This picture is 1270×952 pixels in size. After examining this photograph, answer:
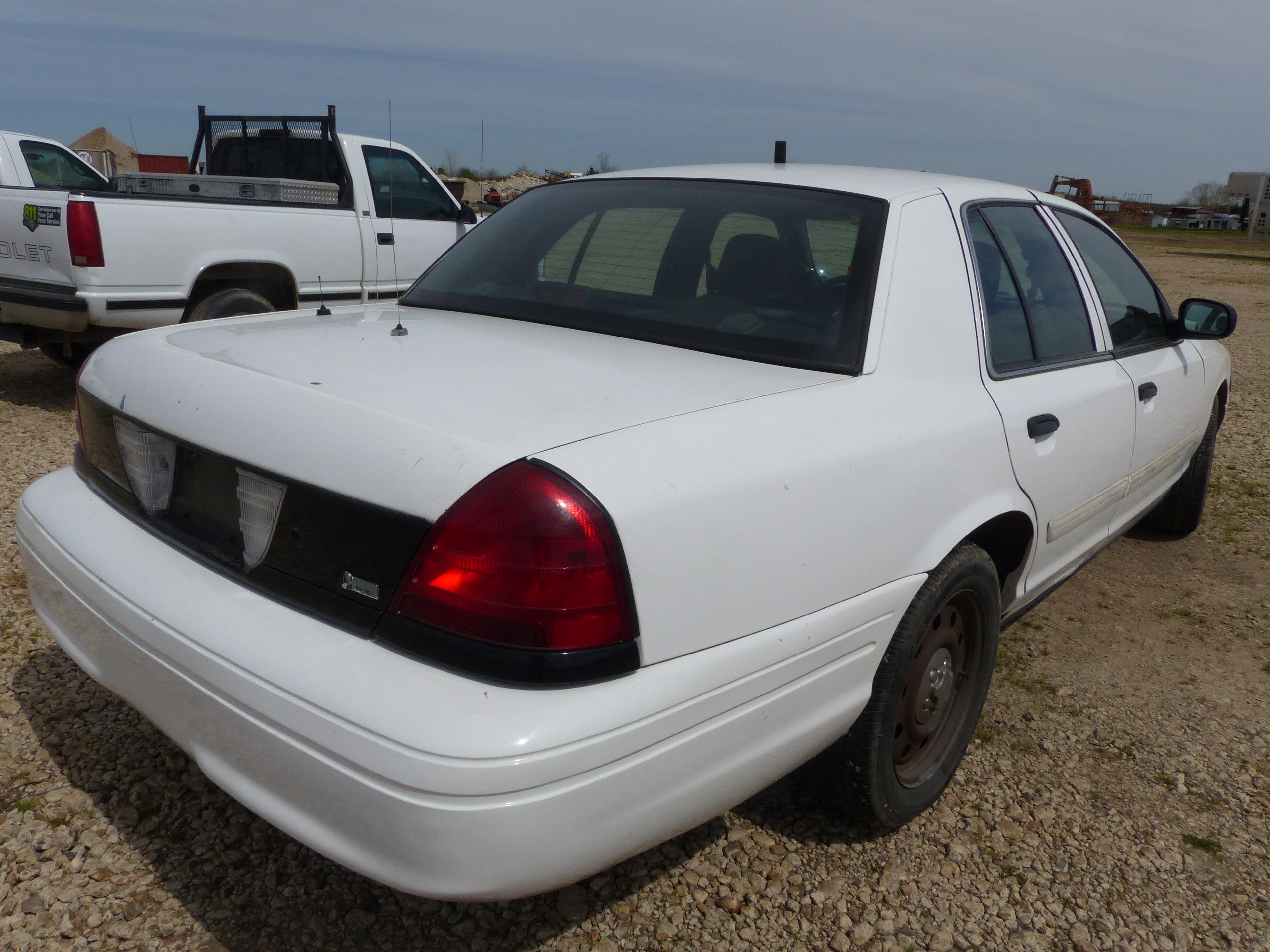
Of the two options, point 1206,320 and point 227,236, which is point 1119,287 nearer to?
point 1206,320

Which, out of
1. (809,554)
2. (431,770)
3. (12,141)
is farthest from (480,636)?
(12,141)

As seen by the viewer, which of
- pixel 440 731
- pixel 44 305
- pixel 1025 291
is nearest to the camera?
pixel 440 731

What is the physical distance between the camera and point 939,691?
2.54 meters

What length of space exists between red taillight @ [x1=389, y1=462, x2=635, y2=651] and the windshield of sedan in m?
0.85

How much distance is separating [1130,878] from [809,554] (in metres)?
1.29

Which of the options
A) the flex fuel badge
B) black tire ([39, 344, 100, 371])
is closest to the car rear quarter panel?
the flex fuel badge

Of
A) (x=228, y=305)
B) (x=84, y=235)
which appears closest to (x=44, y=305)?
(x=84, y=235)

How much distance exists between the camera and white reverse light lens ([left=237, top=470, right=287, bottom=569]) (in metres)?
1.81

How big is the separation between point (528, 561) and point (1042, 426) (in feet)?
5.42

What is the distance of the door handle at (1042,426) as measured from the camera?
258 cm

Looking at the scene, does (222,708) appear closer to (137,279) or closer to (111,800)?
(111,800)

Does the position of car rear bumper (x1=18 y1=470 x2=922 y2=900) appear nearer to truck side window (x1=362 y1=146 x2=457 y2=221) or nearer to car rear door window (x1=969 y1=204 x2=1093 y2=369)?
car rear door window (x1=969 y1=204 x2=1093 y2=369)

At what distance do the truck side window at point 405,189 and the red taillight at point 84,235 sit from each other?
6.90 feet

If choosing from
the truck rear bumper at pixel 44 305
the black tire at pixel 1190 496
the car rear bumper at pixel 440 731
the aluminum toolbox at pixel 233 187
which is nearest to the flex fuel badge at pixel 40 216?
the truck rear bumper at pixel 44 305
